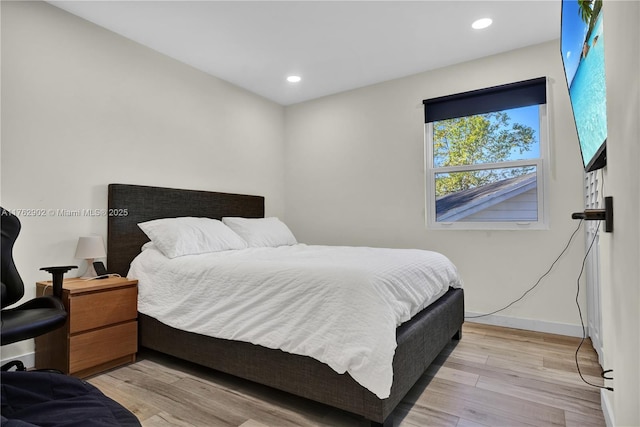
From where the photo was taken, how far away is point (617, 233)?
3.62 feet

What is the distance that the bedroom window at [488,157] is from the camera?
10.4ft

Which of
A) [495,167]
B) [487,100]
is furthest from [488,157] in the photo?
[487,100]

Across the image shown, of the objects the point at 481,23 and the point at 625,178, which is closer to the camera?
the point at 625,178

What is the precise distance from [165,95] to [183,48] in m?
0.46

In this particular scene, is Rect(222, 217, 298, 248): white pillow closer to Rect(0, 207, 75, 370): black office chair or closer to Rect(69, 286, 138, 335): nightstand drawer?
Rect(69, 286, 138, 335): nightstand drawer

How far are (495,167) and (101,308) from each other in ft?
11.4

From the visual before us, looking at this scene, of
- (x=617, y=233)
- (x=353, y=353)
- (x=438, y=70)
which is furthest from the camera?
(x=438, y=70)

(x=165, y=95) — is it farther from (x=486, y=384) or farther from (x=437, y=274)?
(x=486, y=384)

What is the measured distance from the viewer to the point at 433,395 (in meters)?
1.97

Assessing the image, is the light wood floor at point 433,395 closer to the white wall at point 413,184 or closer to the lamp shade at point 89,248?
the white wall at point 413,184

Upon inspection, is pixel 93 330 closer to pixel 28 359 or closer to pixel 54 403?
pixel 28 359

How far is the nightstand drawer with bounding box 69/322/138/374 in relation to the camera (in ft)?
7.02

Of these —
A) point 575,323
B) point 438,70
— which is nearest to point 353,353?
point 575,323

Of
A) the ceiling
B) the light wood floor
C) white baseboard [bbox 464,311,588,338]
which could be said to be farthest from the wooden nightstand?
white baseboard [bbox 464,311,588,338]
